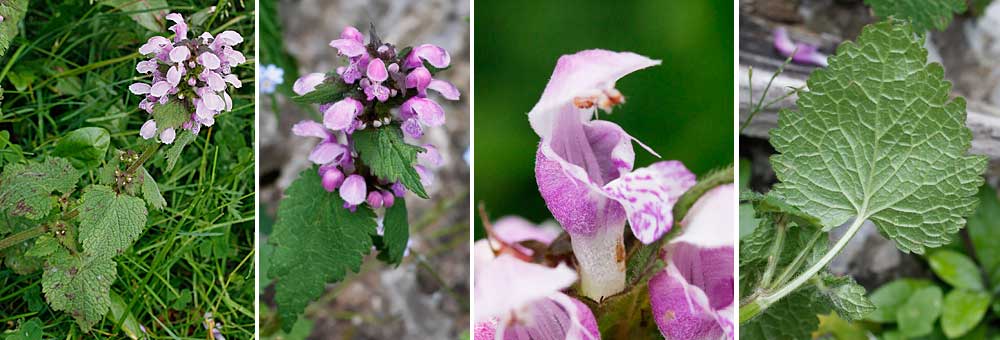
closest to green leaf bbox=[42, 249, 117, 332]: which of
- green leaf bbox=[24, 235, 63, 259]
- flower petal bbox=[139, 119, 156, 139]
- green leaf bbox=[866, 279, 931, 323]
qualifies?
green leaf bbox=[24, 235, 63, 259]

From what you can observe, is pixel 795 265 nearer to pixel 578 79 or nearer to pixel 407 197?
pixel 578 79

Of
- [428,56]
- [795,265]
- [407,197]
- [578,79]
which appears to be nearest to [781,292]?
[795,265]

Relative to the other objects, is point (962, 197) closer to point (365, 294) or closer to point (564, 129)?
point (564, 129)

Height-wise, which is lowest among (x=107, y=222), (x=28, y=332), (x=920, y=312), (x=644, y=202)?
(x=920, y=312)

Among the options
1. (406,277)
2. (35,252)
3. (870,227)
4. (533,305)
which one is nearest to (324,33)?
(406,277)

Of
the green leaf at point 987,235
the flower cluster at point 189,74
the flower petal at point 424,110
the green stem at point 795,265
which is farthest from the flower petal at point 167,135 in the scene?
the green leaf at point 987,235
